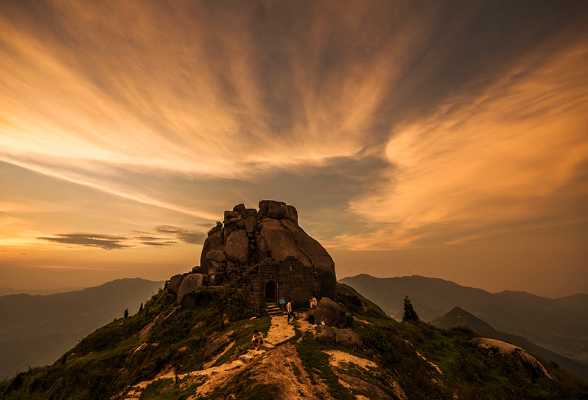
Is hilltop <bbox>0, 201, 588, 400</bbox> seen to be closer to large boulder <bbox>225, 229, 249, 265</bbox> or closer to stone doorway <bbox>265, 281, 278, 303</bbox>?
stone doorway <bbox>265, 281, 278, 303</bbox>

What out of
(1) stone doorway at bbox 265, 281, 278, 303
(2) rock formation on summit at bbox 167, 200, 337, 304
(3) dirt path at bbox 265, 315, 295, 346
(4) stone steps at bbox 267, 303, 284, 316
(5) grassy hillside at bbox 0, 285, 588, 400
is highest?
(2) rock formation on summit at bbox 167, 200, 337, 304

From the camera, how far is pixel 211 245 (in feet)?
145

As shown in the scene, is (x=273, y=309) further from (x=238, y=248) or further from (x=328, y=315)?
(x=238, y=248)

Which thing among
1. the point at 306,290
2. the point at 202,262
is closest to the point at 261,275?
the point at 306,290

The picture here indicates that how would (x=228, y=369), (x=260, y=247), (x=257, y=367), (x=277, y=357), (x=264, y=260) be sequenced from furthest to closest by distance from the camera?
1. (x=260, y=247)
2. (x=264, y=260)
3. (x=277, y=357)
4. (x=228, y=369)
5. (x=257, y=367)

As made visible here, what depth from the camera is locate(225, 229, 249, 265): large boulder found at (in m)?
39.8

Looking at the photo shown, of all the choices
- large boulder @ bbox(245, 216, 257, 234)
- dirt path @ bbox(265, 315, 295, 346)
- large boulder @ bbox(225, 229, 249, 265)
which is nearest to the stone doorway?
dirt path @ bbox(265, 315, 295, 346)

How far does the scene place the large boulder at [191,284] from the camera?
3369cm

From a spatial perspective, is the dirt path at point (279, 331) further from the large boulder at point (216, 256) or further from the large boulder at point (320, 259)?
the large boulder at point (216, 256)

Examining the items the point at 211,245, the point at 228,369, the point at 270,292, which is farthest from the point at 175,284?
the point at 228,369

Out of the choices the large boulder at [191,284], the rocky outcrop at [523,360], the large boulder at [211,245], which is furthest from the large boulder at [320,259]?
the rocky outcrop at [523,360]

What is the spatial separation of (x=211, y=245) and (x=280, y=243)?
14523 millimetres

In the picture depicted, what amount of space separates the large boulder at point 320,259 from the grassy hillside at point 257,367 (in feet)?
33.0

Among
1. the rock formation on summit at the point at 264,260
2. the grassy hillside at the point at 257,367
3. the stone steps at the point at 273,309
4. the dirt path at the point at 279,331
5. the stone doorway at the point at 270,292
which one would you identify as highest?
the rock formation on summit at the point at 264,260
